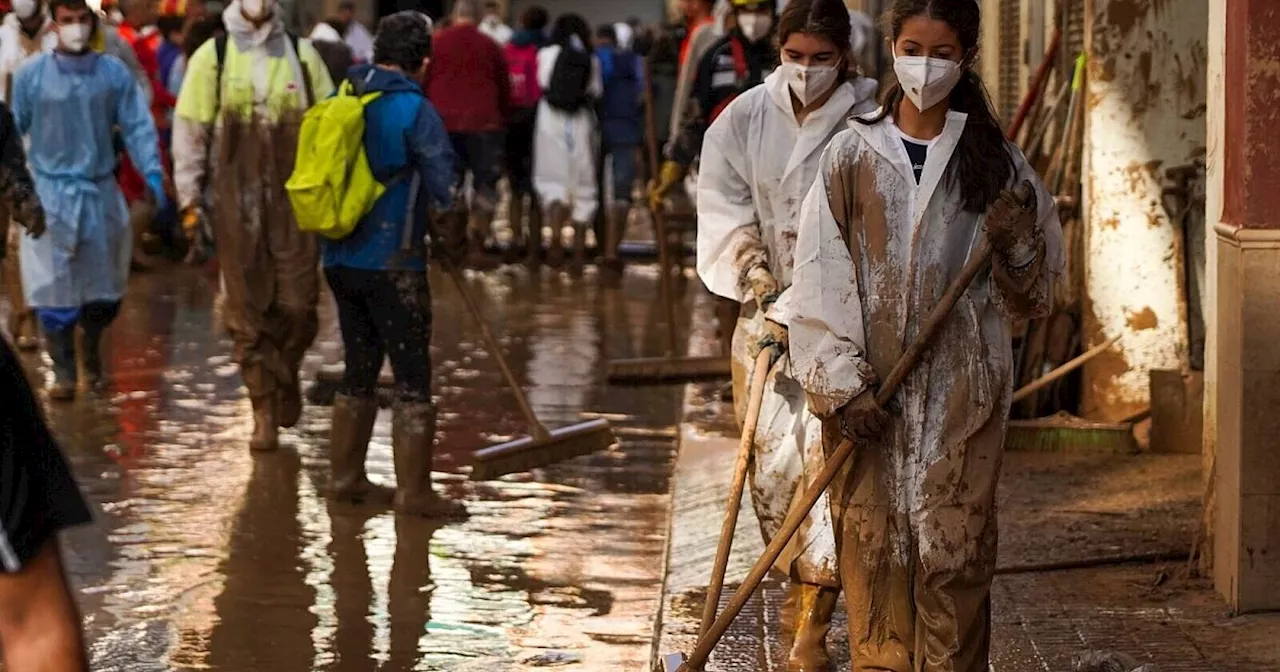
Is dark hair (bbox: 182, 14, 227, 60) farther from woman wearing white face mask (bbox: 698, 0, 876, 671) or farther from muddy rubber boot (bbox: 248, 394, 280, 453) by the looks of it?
woman wearing white face mask (bbox: 698, 0, 876, 671)

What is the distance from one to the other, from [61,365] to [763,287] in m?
5.88

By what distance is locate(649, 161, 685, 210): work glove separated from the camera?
34.1ft

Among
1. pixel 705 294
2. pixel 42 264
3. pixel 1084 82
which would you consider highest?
pixel 1084 82

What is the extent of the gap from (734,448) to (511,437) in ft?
3.82

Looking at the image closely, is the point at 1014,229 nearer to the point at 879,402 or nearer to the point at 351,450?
the point at 879,402

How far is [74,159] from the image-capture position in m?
11.1

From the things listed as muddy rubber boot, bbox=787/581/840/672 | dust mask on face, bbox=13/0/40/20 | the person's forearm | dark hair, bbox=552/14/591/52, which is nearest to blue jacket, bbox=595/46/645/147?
dark hair, bbox=552/14/591/52

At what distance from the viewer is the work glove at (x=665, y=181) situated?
10.4 meters

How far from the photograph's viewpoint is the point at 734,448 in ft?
31.7

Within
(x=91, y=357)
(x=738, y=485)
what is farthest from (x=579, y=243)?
(x=738, y=485)

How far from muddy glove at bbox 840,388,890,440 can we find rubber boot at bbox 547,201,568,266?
42.3ft

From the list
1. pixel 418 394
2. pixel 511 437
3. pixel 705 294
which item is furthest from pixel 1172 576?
pixel 705 294

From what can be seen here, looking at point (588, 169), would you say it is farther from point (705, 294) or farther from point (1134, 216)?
point (1134, 216)

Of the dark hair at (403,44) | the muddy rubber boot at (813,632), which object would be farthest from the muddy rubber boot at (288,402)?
the muddy rubber boot at (813,632)
